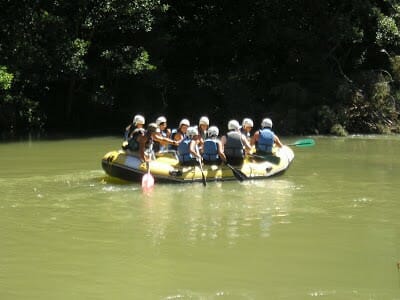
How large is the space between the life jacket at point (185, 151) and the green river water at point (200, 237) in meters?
0.51

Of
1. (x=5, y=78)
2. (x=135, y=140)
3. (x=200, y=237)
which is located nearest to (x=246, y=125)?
→ (x=135, y=140)

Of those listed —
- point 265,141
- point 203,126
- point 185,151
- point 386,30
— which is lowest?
point 185,151

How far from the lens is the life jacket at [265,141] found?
1180 centimetres

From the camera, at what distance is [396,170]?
12500 mm

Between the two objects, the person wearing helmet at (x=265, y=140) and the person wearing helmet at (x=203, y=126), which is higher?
the person wearing helmet at (x=203, y=126)

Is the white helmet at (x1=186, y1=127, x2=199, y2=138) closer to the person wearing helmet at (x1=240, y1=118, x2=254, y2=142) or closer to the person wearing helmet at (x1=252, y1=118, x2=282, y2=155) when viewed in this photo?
the person wearing helmet at (x1=240, y1=118, x2=254, y2=142)

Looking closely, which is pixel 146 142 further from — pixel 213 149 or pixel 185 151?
pixel 213 149

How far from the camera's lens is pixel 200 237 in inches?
291

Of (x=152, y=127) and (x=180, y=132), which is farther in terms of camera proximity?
(x=180, y=132)

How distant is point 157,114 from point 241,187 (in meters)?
11.9

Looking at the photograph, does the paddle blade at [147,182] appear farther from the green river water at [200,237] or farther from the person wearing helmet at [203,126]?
the person wearing helmet at [203,126]

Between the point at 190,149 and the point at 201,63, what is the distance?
13168 mm

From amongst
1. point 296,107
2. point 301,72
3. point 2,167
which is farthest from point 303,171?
point 301,72

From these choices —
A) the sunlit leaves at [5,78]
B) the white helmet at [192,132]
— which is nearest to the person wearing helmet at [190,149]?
the white helmet at [192,132]
